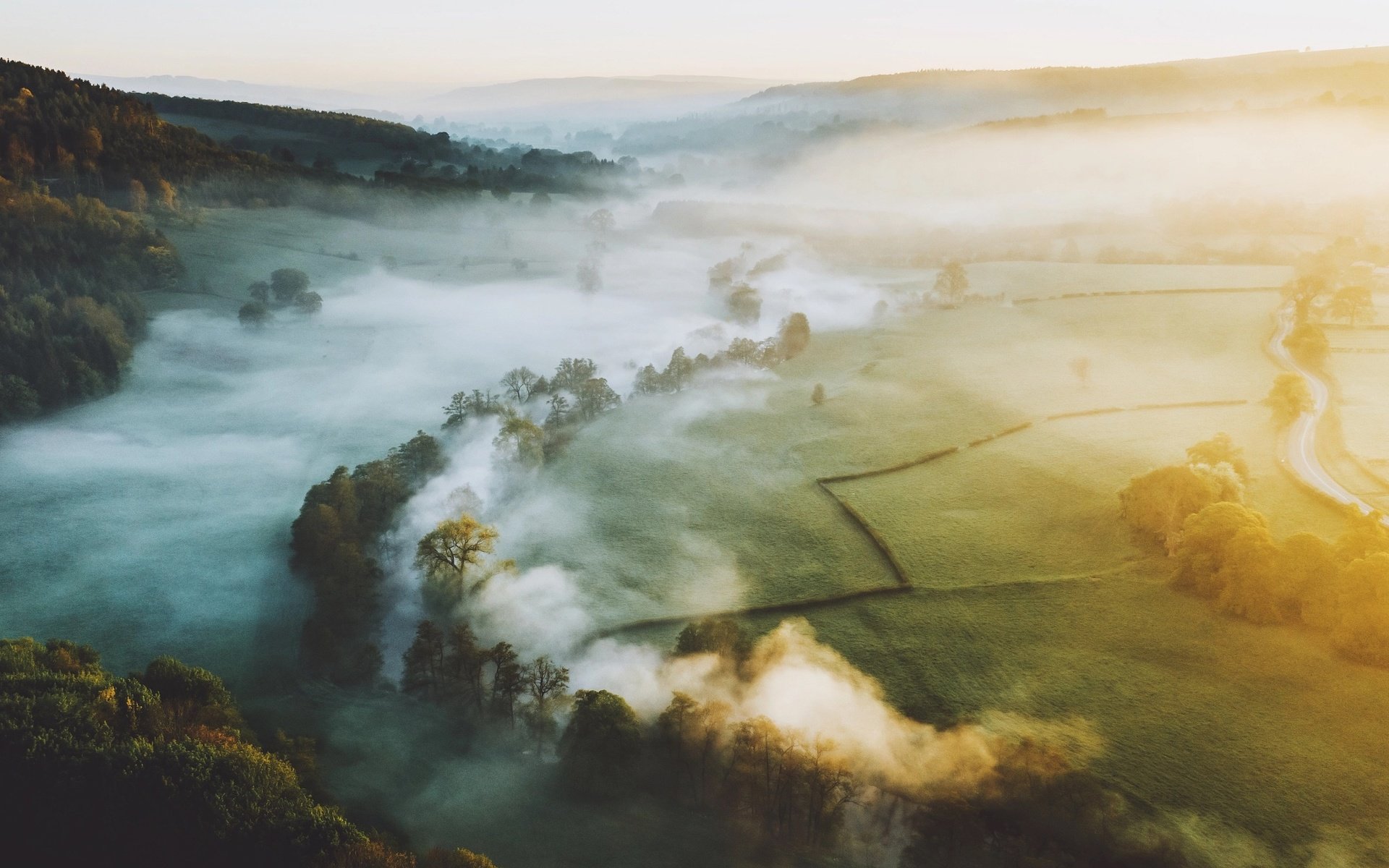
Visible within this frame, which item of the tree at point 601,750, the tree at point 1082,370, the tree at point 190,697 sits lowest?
the tree at point 601,750

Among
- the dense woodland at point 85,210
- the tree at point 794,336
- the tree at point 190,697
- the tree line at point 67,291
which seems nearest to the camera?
the tree at point 190,697

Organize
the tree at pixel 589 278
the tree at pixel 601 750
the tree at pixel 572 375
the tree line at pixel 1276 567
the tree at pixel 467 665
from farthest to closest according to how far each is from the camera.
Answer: the tree at pixel 589 278, the tree at pixel 572 375, the tree at pixel 467 665, the tree line at pixel 1276 567, the tree at pixel 601 750

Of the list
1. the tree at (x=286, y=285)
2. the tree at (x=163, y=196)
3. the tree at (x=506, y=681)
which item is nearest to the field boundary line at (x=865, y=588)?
the tree at (x=506, y=681)

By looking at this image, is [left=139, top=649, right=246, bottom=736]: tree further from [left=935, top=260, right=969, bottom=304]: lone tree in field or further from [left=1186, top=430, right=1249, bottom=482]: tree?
[left=935, top=260, right=969, bottom=304]: lone tree in field

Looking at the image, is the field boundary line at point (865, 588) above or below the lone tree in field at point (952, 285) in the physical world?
below

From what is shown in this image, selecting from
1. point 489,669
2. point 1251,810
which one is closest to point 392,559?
point 489,669

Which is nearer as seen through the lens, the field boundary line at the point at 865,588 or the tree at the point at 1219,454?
the field boundary line at the point at 865,588

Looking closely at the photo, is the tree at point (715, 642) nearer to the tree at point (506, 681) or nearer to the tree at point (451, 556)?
the tree at point (506, 681)

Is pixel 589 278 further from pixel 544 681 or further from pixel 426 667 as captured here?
pixel 544 681
